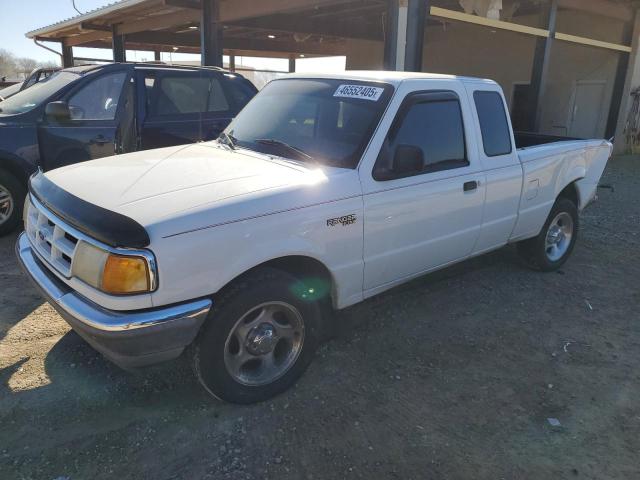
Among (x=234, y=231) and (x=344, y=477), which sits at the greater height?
(x=234, y=231)

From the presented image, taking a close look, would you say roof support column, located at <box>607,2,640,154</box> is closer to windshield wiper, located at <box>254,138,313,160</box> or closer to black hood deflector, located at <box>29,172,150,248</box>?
windshield wiper, located at <box>254,138,313,160</box>

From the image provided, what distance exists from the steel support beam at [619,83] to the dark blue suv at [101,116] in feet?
35.8

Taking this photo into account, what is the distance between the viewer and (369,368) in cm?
347

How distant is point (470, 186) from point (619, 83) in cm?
1160

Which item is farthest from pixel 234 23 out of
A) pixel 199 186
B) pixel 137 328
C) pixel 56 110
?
pixel 137 328

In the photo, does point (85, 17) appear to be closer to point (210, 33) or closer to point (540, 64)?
point (210, 33)

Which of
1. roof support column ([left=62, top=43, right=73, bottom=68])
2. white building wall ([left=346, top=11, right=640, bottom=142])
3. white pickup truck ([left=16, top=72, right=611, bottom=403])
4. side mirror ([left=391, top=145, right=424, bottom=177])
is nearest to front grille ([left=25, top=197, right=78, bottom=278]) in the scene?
white pickup truck ([left=16, top=72, right=611, bottom=403])

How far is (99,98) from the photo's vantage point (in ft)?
19.9

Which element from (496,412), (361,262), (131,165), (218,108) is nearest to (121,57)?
(218,108)

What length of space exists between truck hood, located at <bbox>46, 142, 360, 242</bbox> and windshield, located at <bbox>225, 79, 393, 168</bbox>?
16 centimetres

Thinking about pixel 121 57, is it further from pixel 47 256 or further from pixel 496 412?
pixel 496 412

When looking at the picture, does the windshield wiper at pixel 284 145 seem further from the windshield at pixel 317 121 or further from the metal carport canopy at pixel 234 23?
the metal carport canopy at pixel 234 23

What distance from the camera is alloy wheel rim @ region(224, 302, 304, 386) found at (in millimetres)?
2926

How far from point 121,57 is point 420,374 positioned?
42.4 ft
